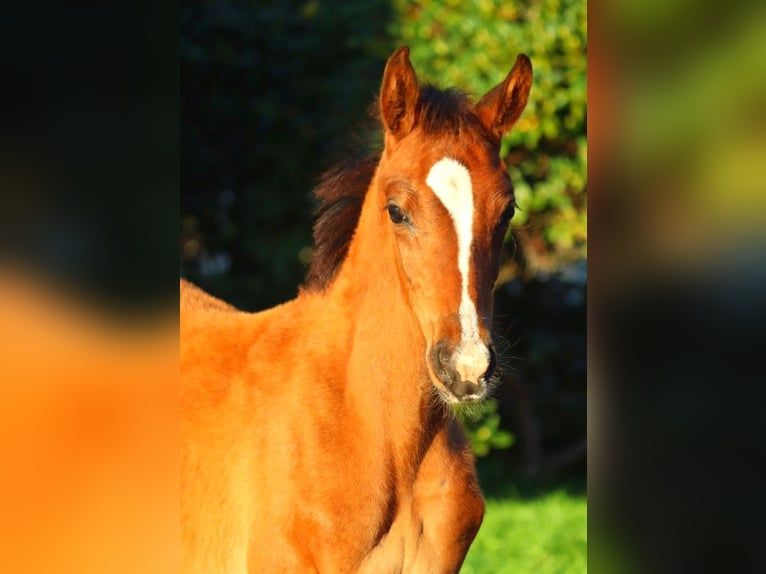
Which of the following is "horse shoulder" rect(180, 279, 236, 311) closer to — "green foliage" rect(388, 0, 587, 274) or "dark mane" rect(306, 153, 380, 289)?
"dark mane" rect(306, 153, 380, 289)

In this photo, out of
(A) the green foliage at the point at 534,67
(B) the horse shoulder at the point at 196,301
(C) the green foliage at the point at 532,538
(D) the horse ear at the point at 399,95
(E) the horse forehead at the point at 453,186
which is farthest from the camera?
(A) the green foliage at the point at 534,67

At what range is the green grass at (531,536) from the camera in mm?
3951

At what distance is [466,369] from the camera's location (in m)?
1.84

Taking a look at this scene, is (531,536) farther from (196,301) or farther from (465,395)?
(465,395)

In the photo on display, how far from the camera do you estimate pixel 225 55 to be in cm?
480

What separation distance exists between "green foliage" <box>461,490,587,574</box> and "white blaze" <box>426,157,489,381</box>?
2.23 m

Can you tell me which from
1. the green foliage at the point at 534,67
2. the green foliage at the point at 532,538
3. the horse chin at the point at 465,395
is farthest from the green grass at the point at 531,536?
the horse chin at the point at 465,395

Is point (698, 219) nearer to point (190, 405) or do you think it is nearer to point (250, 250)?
point (190, 405)

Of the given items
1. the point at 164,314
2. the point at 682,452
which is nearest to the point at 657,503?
the point at 682,452

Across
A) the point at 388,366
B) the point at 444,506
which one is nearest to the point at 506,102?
the point at 388,366

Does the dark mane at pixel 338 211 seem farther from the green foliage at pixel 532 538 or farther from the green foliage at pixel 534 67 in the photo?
the green foliage at pixel 534 67

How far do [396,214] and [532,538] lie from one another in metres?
2.65

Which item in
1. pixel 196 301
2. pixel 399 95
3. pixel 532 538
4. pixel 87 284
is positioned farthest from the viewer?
pixel 532 538

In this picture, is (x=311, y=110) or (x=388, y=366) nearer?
(x=388, y=366)
